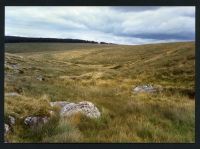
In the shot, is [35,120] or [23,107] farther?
[23,107]

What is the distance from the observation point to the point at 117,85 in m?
7.24

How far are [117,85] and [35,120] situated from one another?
1.50 meters

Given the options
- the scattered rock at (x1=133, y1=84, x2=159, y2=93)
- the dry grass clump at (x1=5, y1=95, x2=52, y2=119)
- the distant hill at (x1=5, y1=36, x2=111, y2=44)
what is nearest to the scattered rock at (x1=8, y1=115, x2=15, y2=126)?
the dry grass clump at (x1=5, y1=95, x2=52, y2=119)

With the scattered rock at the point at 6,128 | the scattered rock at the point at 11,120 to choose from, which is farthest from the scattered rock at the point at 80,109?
the scattered rock at the point at 6,128

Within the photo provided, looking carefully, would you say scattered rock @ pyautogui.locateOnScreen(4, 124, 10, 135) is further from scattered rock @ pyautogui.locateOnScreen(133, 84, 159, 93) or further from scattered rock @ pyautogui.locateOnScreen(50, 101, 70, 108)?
scattered rock @ pyautogui.locateOnScreen(133, 84, 159, 93)

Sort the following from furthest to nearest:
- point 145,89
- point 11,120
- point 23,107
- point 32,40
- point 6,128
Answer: point 32,40 < point 145,89 < point 23,107 < point 11,120 < point 6,128

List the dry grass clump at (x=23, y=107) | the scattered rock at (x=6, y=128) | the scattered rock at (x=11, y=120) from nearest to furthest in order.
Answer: the scattered rock at (x=6, y=128) < the scattered rock at (x=11, y=120) < the dry grass clump at (x=23, y=107)

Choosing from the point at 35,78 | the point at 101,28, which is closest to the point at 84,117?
the point at 35,78

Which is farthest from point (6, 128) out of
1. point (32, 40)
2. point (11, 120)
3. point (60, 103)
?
point (32, 40)

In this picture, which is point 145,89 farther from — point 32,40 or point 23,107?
point 32,40

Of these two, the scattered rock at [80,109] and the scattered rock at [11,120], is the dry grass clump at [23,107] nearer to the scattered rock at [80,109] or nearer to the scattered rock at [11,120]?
the scattered rock at [11,120]

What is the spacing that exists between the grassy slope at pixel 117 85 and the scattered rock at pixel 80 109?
0.10 m

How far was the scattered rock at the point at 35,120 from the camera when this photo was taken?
6.78 metres

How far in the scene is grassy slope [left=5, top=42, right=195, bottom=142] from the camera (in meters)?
6.75
